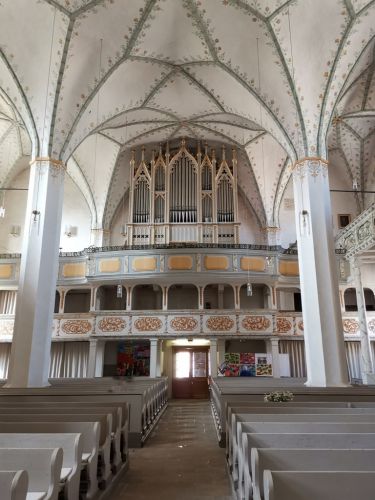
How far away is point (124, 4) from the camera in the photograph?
1058 cm

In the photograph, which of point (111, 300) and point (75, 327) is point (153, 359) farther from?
point (111, 300)

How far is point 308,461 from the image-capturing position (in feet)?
9.75

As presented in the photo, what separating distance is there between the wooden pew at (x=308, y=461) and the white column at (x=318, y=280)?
7414mm

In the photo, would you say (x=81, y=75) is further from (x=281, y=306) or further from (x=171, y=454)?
(x=281, y=306)

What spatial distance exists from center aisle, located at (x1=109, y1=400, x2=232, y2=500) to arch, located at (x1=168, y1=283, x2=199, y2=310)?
947 centimetres

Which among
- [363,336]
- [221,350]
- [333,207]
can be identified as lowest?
[221,350]

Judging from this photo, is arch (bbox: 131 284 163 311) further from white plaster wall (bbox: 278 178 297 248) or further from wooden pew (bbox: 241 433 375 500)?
wooden pew (bbox: 241 433 375 500)

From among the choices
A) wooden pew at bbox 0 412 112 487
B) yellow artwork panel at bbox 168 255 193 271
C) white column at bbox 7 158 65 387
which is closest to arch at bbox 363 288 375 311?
yellow artwork panel at bbox 168 255 193 271

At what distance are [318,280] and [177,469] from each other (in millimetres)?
6717

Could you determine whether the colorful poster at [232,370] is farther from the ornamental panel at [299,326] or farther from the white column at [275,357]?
the ornamental panel at [299,326]

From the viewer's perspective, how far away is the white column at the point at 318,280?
33.4ft

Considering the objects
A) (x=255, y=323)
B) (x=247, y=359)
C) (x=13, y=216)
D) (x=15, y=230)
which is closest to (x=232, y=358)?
(x=247, y=359)

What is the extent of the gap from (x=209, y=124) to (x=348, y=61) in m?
7.17

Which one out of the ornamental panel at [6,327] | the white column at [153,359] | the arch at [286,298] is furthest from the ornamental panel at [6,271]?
the arch at [286,298]
